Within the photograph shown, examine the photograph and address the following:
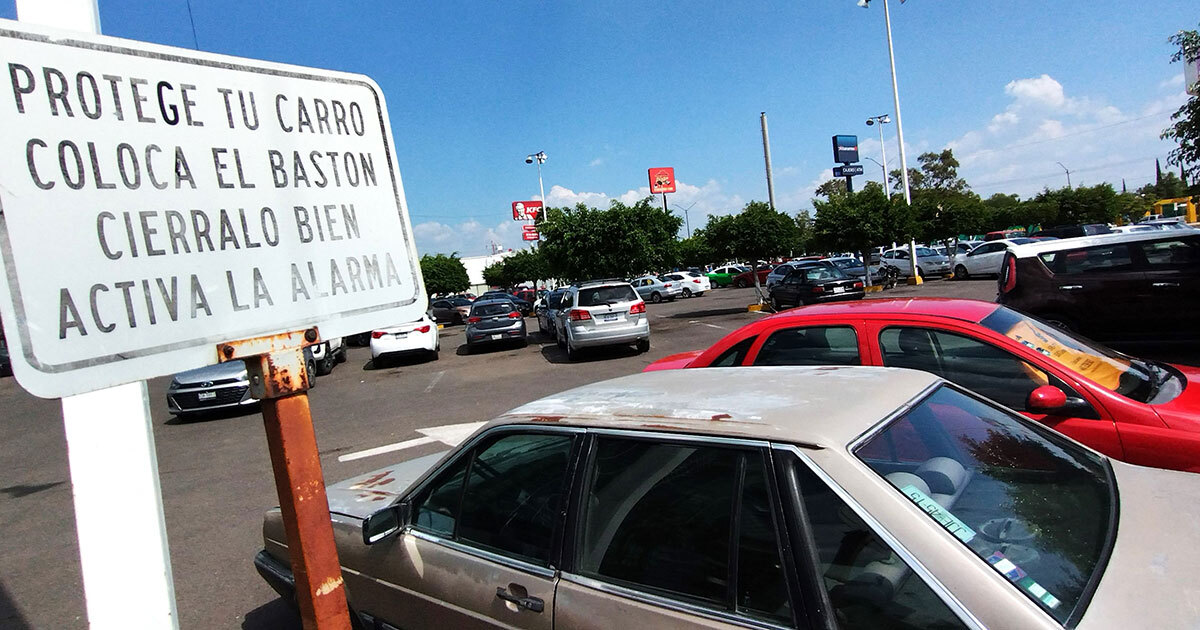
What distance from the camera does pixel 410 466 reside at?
4.24 meters

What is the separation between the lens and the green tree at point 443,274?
68.4m

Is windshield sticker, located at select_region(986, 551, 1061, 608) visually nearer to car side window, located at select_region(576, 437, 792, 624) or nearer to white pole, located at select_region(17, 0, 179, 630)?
car side window, located at select_region(576, 437, 792, 624)

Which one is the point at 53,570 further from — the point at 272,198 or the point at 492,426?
the point at 272,198

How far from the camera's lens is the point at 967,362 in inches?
161

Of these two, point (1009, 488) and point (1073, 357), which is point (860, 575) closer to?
point (1009, 488)

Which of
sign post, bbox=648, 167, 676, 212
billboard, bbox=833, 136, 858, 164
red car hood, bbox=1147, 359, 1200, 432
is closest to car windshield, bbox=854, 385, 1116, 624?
red car hood, bbox=1147, 359, 1200, 432

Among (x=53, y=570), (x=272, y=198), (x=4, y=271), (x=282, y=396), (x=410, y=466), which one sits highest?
(x=272, y=198)

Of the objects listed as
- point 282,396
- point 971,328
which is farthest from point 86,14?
point 971,328

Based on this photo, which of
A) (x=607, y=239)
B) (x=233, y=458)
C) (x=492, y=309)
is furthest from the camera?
(x=607, y=239)

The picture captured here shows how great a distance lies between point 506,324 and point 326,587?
17779mm

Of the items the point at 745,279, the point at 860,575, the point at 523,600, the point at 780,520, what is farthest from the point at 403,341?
the point at 745,279

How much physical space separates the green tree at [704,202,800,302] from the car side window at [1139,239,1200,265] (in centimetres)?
1542

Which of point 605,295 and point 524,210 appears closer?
point 605,295

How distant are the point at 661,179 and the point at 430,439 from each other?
59.5m
